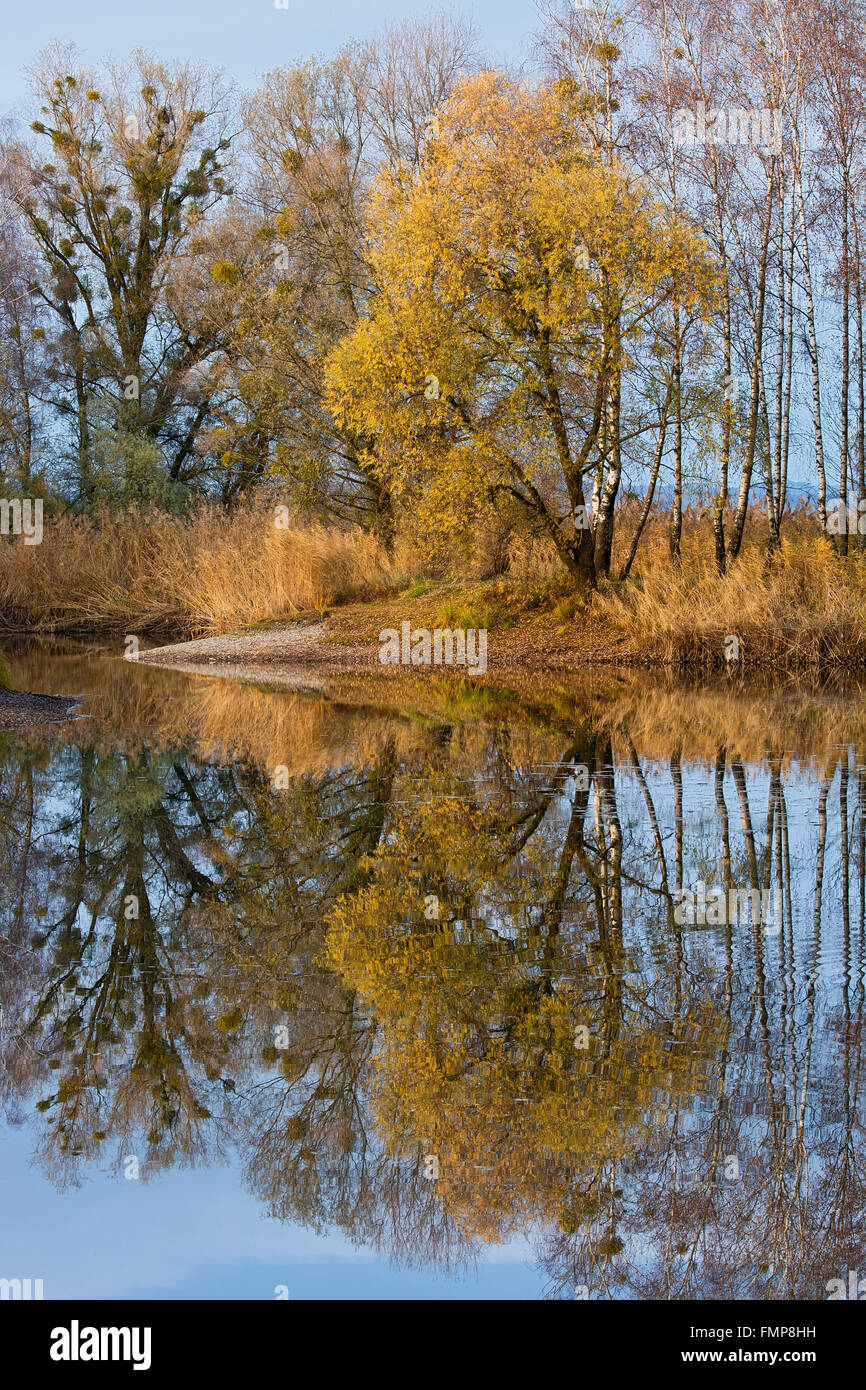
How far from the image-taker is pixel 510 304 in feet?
69.8

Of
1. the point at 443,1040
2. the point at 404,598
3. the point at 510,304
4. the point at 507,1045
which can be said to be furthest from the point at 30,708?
the point at 507,1045

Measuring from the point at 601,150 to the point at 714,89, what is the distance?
2172 mm

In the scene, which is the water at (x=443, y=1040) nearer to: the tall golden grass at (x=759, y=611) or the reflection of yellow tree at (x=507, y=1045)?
A: the reflection of yellow tree at (x=507, y=1045)

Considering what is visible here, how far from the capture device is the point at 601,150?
22672mm

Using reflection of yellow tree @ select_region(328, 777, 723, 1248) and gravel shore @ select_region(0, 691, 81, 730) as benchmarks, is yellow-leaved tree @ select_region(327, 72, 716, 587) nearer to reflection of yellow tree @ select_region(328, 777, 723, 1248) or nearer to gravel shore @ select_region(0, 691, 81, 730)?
gravel shore @ select_region(0, 691, 81, 730)

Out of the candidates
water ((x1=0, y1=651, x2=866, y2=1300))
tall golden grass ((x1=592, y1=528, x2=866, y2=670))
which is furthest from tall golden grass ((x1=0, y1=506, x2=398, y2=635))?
water ((x1=0, y1=651, x2=866, y2=1300))

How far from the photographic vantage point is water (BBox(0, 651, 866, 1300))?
12.1 ft

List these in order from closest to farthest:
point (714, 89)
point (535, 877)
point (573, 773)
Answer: point (535, 877) < point (573, 773) < point (714, 89)

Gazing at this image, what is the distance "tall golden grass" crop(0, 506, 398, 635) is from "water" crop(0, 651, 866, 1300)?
1950 cm

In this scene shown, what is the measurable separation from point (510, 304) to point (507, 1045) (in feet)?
60.0

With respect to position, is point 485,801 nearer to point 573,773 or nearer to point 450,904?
point 573,773
